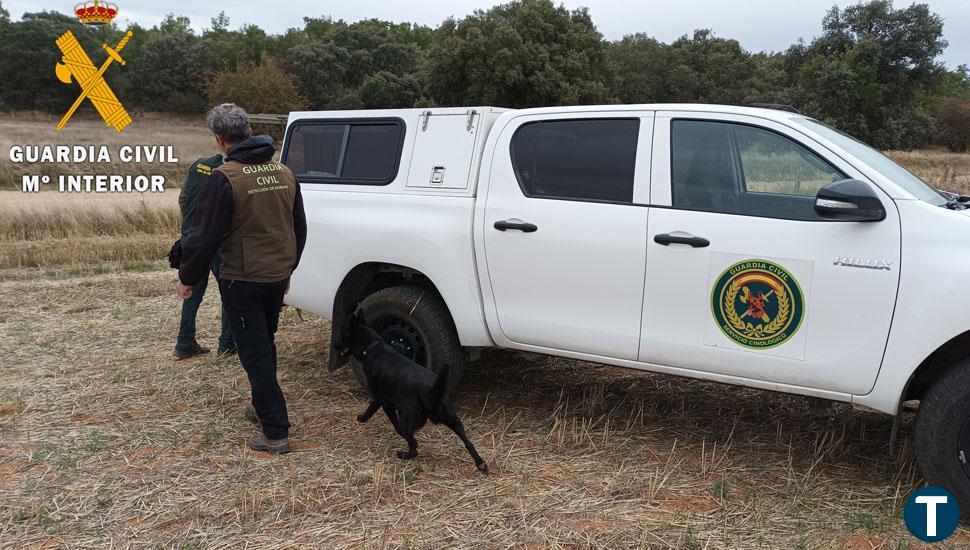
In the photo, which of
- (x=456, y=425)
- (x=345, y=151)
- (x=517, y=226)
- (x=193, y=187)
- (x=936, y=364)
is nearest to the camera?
(x=936, y=364)

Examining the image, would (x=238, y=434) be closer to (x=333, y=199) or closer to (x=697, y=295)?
(x=333, y=199)

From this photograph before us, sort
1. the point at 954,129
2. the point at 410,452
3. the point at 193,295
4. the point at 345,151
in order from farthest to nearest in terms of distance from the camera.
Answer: the point at 954,129
the point at 193,295
the point at 345,151
the point at 410,452

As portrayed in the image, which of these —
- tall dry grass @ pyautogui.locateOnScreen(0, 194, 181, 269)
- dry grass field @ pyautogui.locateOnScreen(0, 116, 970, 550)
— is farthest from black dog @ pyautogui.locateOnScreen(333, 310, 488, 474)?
tall dry grass @ pyautogui.locateOnScreen(0, 194, 181, 269)

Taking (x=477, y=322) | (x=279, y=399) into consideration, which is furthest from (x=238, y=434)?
(x=477, y=322)

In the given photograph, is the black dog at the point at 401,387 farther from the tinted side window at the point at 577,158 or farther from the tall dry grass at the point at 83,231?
the tall dry grass at the point at 83,231

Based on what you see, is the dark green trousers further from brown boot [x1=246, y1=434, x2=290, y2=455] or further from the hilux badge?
the hilux badge

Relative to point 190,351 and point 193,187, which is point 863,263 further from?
point 190,351

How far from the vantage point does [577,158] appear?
4.43 metres

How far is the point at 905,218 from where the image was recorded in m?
3.48

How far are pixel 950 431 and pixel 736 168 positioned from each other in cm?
165

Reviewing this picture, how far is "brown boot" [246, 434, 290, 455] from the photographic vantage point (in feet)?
14.5

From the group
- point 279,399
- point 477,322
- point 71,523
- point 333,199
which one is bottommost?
point 71,523

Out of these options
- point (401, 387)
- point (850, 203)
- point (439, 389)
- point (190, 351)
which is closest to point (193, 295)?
point (190, 351)

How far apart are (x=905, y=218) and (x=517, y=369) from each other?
3.25 meters
